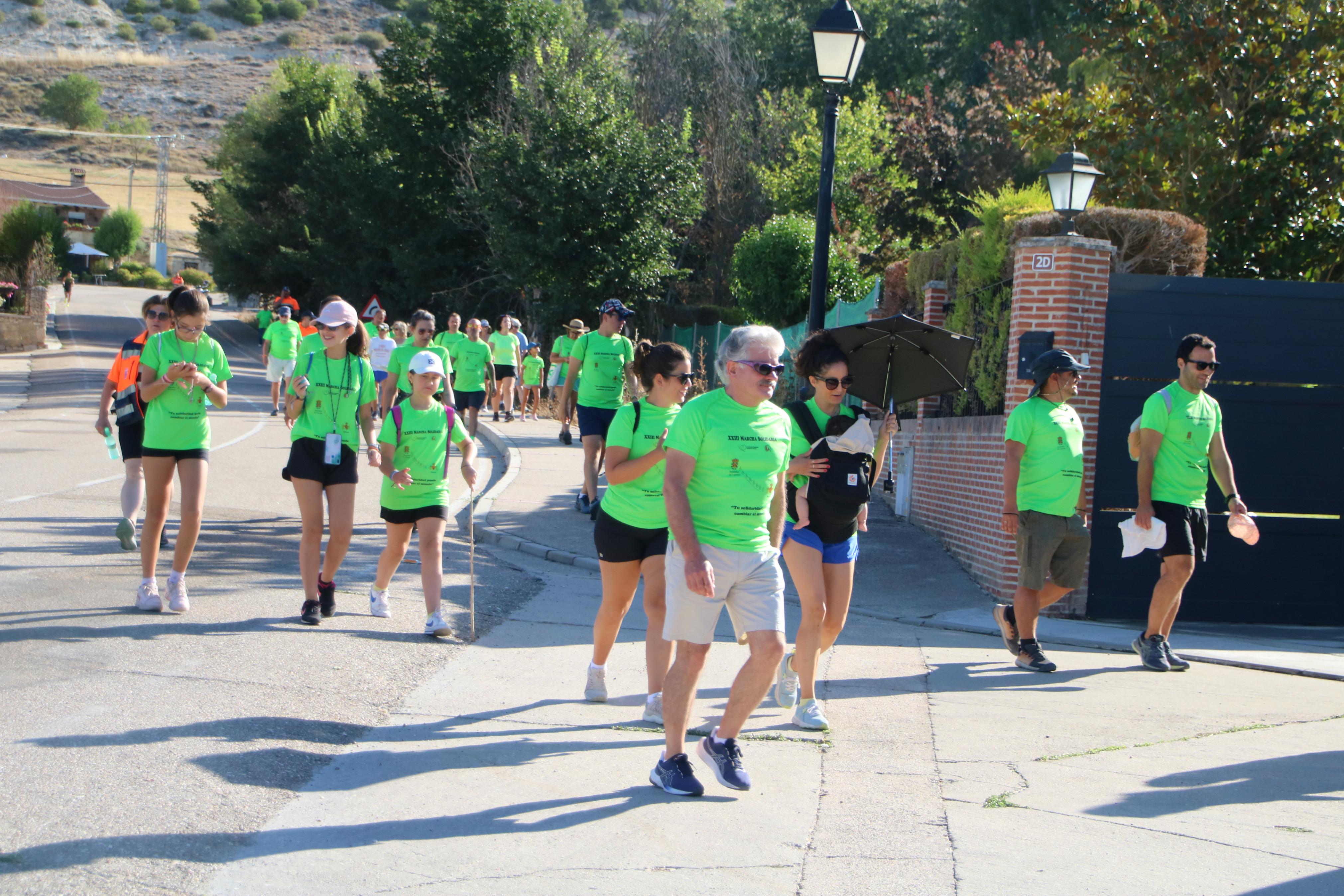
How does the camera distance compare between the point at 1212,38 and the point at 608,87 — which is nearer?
the point at 1212,38

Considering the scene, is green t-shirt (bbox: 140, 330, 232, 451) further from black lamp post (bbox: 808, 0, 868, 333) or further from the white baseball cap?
black lamp post (bbox: 808, 0, 868, 333)

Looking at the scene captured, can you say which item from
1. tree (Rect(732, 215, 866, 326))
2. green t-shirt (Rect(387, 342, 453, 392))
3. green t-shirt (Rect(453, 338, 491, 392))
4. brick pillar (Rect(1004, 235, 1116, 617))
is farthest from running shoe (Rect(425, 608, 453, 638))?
tree (Rect(732, 215, 866, 326))

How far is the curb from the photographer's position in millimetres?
9969

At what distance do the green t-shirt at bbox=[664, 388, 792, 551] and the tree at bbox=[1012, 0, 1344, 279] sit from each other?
1125 centimetres

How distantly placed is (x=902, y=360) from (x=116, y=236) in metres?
97.3

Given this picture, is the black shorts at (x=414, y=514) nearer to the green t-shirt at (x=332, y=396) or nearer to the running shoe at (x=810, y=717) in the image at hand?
the green t-shirt at (x=332, y=396)

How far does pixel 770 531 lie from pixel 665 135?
26186 mm

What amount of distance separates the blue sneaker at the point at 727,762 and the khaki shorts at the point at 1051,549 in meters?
3.06

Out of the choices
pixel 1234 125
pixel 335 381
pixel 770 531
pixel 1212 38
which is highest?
pixel 1212 38

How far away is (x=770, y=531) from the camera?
17.0 ft

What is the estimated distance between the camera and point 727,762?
183 inches

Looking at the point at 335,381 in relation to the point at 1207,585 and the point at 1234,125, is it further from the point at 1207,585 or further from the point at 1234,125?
the point at 1234,125

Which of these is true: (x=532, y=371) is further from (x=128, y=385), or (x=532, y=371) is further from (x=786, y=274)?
(x=128, y=385)

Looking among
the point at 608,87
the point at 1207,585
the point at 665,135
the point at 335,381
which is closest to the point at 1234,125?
the point at 1207,585
